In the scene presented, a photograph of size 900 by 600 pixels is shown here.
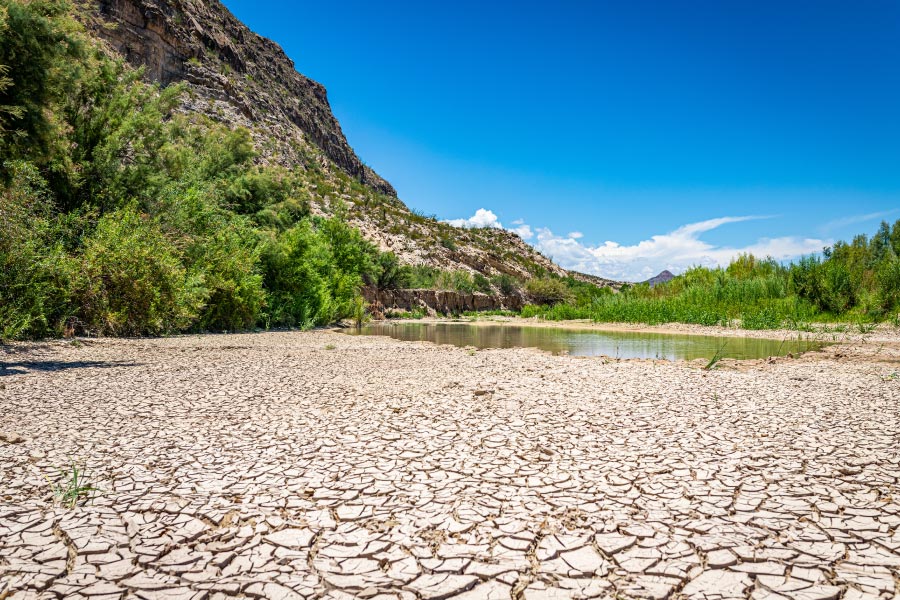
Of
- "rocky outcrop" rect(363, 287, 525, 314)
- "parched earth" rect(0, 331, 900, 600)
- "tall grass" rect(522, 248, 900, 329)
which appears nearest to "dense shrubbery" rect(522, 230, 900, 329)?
"tall grass" rect(522, 248, 900, 329)

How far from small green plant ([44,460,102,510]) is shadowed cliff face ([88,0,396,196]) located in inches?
1602

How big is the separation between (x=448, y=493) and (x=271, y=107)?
225ft

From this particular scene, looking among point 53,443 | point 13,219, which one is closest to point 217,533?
point 53,443

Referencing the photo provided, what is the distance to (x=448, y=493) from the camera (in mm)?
3490

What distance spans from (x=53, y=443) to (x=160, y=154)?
17.7 meters

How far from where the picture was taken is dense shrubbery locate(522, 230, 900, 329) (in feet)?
78.6

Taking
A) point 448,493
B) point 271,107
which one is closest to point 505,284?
point 271,107

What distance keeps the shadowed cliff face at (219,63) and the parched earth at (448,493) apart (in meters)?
39.9

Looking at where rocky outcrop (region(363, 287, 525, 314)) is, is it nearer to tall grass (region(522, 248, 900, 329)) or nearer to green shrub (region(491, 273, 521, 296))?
green shrub (region(491, 273, 521, 296))

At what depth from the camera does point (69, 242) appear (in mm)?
14172

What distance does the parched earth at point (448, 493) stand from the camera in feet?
8.06

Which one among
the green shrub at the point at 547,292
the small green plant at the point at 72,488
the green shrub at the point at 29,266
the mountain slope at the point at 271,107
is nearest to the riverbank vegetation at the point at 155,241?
the green shrub at the point at 29,266

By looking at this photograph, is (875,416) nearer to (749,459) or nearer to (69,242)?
(749,459)

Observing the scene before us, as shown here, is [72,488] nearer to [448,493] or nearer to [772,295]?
[448,493]
